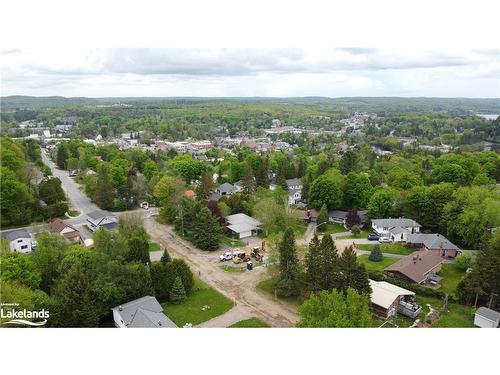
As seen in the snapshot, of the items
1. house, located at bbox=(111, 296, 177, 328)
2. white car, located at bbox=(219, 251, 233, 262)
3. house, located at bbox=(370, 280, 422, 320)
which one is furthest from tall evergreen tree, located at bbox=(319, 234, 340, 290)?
white car, located at bbox=(219, 251, 233, 262)

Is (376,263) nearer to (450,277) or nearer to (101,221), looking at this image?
(450,277)

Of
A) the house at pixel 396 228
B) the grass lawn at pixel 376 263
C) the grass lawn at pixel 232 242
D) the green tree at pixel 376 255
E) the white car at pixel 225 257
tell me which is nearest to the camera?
the grass lawn at pixel 376 263

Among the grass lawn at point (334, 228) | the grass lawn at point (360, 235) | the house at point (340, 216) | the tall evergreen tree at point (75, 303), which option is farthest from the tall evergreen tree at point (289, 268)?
the house at point (340, 216)

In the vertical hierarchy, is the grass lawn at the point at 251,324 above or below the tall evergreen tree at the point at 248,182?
below

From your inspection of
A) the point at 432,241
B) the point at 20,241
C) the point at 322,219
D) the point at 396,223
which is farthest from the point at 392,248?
the point at 20,241

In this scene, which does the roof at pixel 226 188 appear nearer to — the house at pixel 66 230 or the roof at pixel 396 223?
the house at pixel 66 230

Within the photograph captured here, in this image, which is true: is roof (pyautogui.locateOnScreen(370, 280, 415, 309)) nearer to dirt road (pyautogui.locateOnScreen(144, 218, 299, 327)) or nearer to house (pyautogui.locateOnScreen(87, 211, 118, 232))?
dirt road (pyautogui.locateOnScreen(144, 218, 299, 327))

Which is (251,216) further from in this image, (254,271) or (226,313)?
(226,313)
